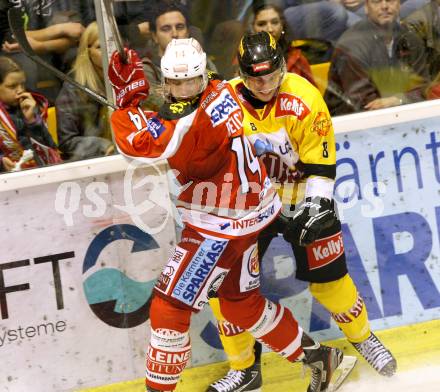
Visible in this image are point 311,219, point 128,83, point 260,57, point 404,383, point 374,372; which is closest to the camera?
point 128,83

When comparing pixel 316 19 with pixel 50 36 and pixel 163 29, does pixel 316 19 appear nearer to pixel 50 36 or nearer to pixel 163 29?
pixel 163 29

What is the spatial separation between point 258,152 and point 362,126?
23.2 inches

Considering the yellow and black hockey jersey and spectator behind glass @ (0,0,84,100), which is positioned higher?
spectator behind glass @ (0,0,84,100)

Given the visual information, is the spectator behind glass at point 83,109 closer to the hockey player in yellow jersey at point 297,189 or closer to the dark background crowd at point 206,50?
the dark background crowd at point 206,50

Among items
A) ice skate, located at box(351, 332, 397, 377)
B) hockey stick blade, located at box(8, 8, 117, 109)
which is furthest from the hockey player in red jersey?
hockey stick blade, located at box(8, 8, 117, 109)

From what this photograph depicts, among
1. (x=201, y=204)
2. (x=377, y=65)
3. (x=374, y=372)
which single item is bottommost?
(x=374, y=372)

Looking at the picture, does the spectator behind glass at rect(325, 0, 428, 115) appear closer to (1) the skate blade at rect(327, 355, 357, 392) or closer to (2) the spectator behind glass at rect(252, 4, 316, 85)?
(2) the spectator behind glass at rect(252, 4, 316, 85)

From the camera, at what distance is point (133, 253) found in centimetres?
404

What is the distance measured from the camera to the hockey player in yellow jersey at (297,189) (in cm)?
363

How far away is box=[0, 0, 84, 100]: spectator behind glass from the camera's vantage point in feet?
12.9

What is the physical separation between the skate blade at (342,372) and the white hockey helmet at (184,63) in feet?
4.83

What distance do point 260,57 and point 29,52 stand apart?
3.05 feet

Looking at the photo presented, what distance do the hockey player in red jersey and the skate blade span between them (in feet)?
0.48

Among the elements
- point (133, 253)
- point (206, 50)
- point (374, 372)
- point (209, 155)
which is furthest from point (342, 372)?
point (206, 50)
